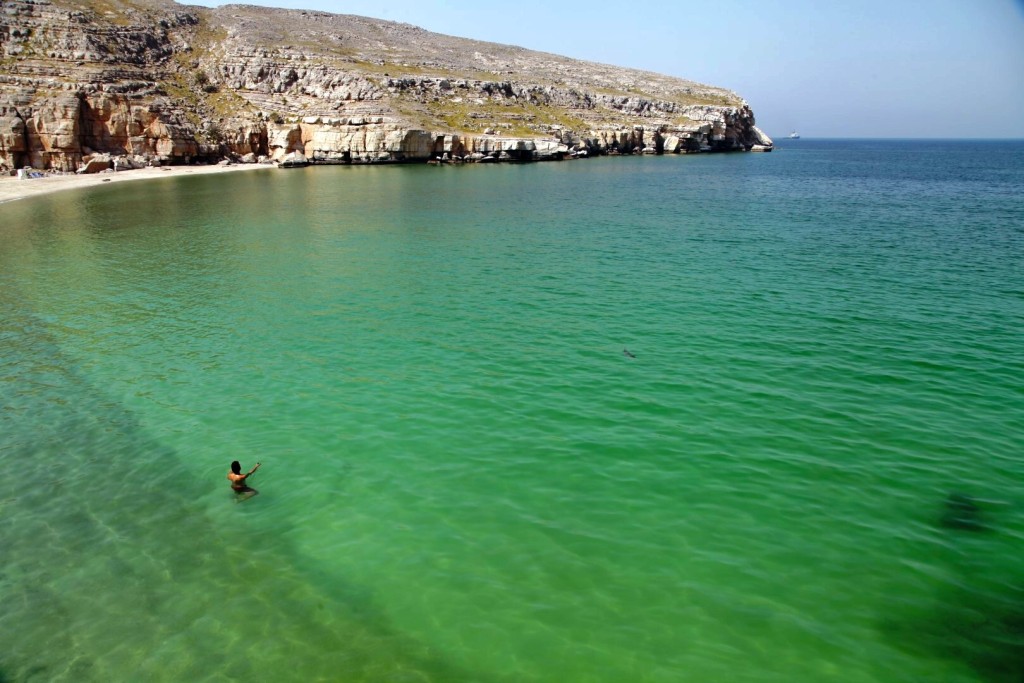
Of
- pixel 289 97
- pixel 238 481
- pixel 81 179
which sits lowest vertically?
pixel 238 481

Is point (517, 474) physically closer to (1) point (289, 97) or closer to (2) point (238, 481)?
(2) point (238, 481)

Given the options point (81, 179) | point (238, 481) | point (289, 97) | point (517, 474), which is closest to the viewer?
point (238, 481)

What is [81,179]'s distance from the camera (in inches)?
3182

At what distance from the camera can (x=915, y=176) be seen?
97312mm

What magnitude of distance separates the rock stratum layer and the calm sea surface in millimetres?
71511

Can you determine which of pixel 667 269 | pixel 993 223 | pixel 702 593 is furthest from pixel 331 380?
pixel 993 223

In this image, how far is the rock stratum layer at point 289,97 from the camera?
88.6 meters

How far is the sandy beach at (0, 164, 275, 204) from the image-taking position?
225 feet

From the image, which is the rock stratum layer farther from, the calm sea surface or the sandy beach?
the calm sea surface

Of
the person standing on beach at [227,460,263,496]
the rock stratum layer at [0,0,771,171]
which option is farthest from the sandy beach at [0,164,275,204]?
the person standing on beach at [227,460,263,496]

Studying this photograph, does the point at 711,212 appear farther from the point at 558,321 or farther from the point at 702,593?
the point at 702,593

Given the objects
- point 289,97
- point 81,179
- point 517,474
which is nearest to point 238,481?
point 517,474

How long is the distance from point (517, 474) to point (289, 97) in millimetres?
121499

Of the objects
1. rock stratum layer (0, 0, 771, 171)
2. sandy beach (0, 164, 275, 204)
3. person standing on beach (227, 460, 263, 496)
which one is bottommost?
person standing on beach (227, 460, 263, 496)
